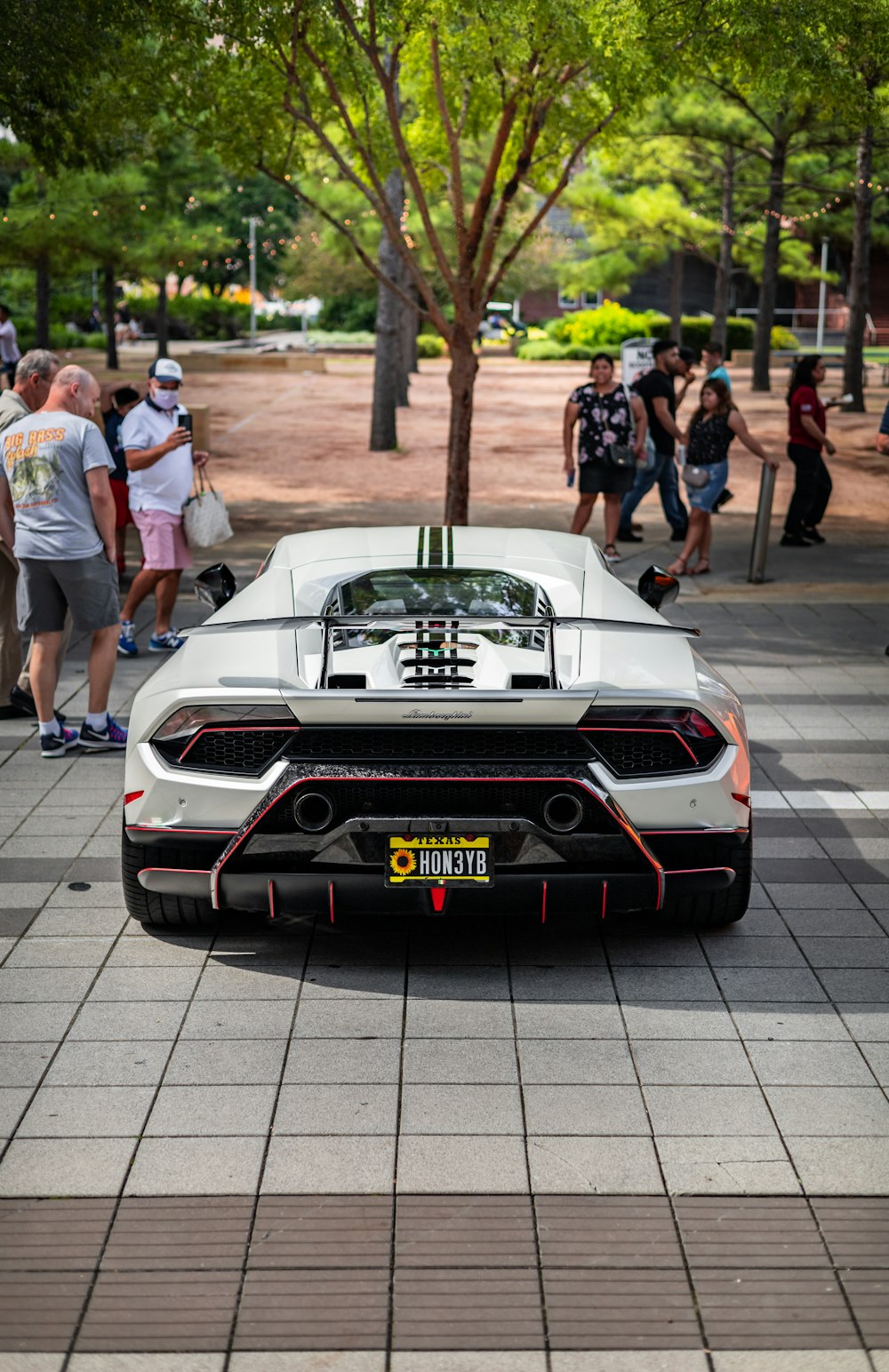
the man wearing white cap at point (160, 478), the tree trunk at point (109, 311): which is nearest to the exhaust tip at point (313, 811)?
the man wearing white cap at point (160, 478)

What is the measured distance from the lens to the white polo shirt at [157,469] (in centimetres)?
918

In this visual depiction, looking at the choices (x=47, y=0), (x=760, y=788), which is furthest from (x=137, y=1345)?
(x=47, y=0)

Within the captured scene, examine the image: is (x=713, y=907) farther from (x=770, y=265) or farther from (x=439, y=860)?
(x=770, y=265)

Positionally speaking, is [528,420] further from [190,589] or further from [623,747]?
[623,747]

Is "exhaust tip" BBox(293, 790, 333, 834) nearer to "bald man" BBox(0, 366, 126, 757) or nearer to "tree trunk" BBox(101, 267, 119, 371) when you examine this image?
"bald man" BBox(0, 366, 126, 757)

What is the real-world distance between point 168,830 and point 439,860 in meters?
0.88

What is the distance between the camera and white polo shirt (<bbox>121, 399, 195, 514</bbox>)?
9180 millimetres

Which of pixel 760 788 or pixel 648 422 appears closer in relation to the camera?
pixel 760 788

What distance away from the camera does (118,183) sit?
97.3 feet

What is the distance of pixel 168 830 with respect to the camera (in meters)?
4.98

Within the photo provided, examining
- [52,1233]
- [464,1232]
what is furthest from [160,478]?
[464,1232]

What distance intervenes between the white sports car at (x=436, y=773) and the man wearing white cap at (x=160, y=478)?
4.24 m

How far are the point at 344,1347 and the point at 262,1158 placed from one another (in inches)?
31.2

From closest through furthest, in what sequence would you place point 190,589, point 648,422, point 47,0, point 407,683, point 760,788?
point 407,683 → point 760,788 → point 47,0 → point 190,589 → point 648,422
